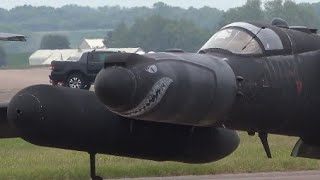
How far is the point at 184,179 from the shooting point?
14258 mm

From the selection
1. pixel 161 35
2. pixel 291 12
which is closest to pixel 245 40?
pixel 291 12

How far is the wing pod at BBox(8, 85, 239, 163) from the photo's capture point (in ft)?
32.7

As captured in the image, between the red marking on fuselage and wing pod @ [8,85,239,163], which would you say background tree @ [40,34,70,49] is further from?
the red marking on fuselage

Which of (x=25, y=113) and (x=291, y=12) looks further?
(x=291, y=12)

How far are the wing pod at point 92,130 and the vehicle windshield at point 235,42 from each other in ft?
4.48

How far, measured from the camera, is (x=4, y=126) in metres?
11.9

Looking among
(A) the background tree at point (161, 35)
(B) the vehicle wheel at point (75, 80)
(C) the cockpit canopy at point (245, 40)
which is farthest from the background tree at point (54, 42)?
(C) the cockpit canopy at point (245, 40)

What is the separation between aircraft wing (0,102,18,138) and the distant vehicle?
1136 inches

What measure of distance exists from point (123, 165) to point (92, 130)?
5387 mm

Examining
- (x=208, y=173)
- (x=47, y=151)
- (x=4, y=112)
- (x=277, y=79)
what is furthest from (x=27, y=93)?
(x=47, y=151)

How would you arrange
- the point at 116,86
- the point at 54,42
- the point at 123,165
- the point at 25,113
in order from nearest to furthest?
the point at 116,86, the point at 25,113, the point at 123,165, the point at 54,42

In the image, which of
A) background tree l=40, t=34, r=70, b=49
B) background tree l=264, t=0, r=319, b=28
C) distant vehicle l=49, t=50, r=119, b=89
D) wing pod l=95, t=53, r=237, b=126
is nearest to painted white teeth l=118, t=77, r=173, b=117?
wing pod l=95, t=53, r=237, b=126

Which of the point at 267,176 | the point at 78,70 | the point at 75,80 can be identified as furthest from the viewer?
the point at 75,80

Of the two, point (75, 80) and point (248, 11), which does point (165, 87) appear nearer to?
point (75, 80)
